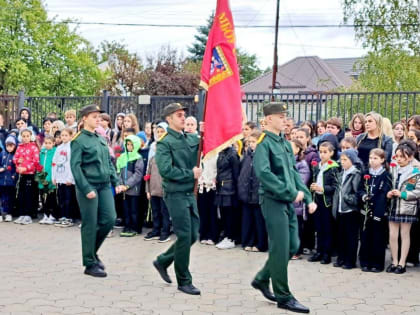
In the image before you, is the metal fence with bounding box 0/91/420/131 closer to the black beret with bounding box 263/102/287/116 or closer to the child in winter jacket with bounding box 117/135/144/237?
the child in winter jacket with bounding box 117/135/144/237

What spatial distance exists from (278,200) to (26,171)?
691cm

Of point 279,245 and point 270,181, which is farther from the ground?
point 270,181

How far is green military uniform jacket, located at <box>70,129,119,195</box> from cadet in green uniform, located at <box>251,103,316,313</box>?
90.3 inches

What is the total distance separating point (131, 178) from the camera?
10.7 m

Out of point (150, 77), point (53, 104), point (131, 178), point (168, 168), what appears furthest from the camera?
point (150, 77)

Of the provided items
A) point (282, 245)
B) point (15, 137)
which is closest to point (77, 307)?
point (282, 245)

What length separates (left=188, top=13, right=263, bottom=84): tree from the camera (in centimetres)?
6012

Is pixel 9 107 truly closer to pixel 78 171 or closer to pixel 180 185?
pixel 78 171

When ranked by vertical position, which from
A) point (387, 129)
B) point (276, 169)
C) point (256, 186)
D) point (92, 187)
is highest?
point (387, 129)

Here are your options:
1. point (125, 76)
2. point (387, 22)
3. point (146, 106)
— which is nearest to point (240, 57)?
point (125, 76)

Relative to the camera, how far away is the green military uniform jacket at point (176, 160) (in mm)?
6754

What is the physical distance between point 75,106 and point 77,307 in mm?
9450

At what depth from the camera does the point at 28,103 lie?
15.7 meters

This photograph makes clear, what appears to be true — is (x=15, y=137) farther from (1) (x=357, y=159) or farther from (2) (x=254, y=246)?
(1) (x=357, y=159)
